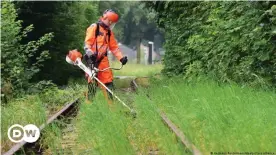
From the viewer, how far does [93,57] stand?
24.3 feet

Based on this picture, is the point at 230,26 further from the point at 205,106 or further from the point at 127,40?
the point at 127,40

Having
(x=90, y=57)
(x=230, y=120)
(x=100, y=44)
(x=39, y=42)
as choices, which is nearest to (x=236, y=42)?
(x=100, y=44)

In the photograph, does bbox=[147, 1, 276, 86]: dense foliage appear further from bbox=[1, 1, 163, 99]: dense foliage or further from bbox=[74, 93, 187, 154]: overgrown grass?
bbox=[1, 1, 163, 99]: dense foliage

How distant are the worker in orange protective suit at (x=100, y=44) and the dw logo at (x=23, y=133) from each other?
1.41 meters

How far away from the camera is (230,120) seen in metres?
4.89

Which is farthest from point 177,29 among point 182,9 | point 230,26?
point 230,26

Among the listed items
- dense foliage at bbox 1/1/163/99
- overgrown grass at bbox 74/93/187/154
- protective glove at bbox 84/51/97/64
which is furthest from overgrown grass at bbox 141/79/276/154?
dense foliage at bbox 1/1/163/99

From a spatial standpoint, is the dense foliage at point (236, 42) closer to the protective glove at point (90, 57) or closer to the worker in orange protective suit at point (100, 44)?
the worker in orange protective suit at point (100, 44)

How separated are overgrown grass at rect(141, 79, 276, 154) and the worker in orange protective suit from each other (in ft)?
3.54

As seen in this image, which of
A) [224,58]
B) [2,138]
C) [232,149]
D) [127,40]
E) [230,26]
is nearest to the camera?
[232,149]

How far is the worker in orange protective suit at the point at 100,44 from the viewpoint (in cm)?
743

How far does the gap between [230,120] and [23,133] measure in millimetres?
2729

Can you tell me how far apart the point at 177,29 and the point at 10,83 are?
6.63 m

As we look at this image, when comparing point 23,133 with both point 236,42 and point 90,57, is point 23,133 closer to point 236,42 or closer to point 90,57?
point 90,57
